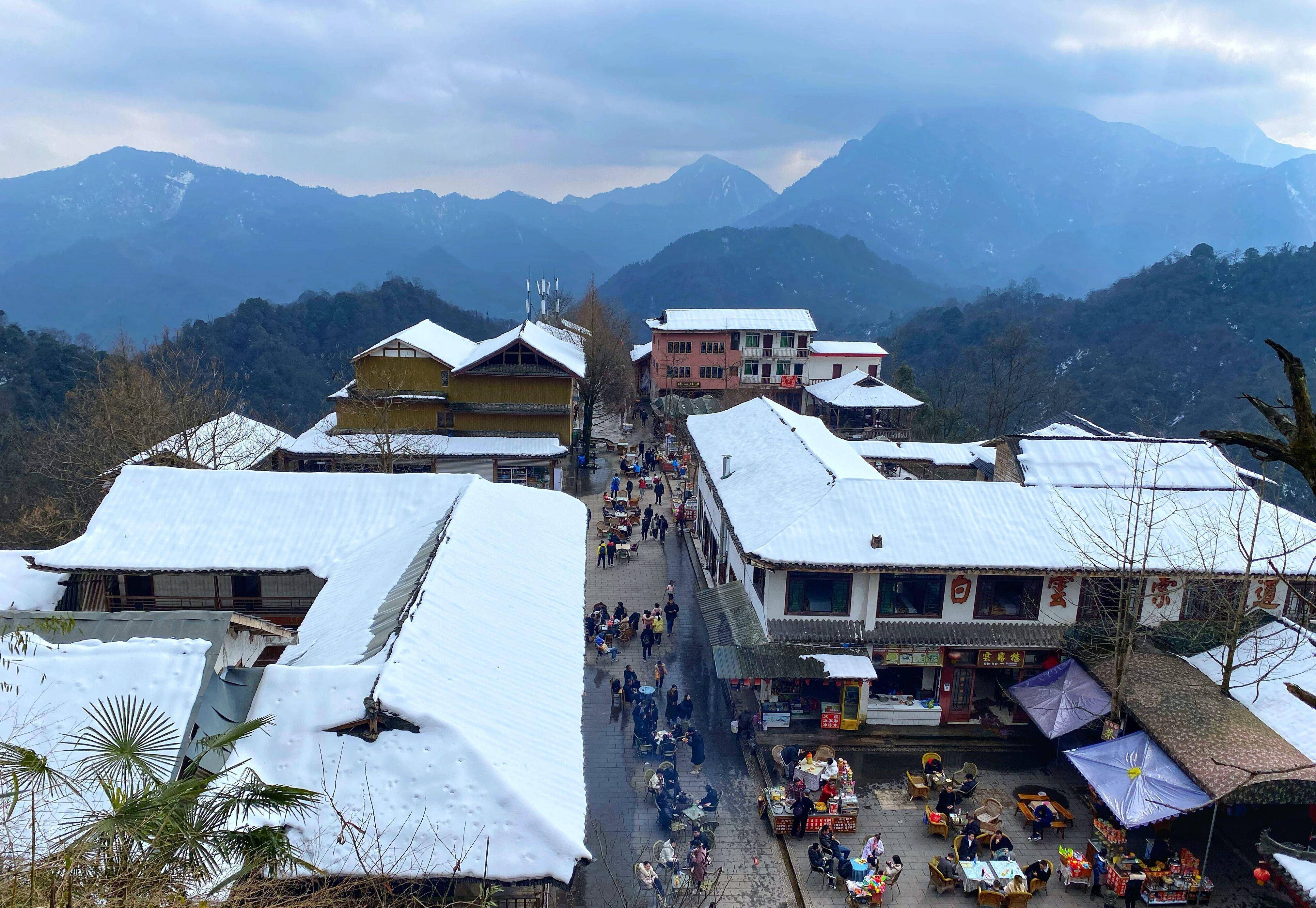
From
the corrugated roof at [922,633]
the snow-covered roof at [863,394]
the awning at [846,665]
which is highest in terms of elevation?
the snow-covered roof at [863,394]

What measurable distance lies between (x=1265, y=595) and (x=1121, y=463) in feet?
21.0

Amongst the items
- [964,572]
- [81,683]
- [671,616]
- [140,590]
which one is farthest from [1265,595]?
[140,590]

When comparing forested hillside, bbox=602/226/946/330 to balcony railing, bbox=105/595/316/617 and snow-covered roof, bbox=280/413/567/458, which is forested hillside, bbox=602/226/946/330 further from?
balcony railing, bbox=105/595/316/617

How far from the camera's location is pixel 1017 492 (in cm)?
2173

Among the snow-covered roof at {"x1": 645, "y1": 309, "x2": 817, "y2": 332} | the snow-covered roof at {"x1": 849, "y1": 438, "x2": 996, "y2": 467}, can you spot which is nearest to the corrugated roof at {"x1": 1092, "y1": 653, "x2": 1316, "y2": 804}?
the snow-covered roof at {"x1": 849, "y1": 438, "x2": 996, "y2": 467}

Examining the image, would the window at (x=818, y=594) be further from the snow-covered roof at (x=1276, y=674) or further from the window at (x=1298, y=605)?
the window at (x=1298, y=605)

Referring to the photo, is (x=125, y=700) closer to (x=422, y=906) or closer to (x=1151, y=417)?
(x=422, y=906)

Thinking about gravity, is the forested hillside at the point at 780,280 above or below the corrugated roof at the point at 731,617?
above

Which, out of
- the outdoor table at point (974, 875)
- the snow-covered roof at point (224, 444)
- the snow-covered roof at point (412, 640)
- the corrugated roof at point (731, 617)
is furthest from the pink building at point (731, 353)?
the outdoor table at point (974, 875)

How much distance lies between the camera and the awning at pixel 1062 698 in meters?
18.2

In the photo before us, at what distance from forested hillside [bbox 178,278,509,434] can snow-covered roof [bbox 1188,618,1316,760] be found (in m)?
61.6

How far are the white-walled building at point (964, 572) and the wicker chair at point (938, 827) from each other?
366 centimetres

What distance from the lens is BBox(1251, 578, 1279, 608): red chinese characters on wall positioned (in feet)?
64.5

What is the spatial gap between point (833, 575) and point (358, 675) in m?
12.1
